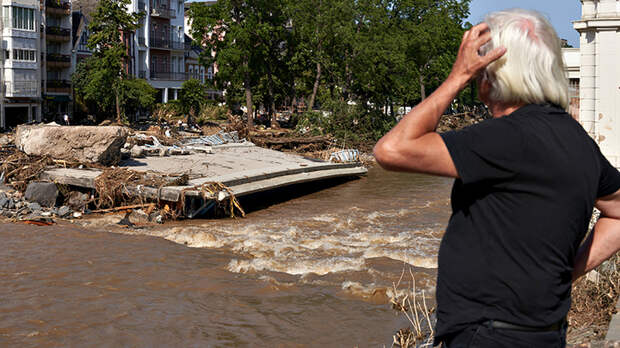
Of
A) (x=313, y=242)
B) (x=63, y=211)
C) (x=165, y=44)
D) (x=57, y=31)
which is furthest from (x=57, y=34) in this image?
(x=313, y=242)

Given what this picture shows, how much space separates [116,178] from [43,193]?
184cm

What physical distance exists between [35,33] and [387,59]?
27.3 meters

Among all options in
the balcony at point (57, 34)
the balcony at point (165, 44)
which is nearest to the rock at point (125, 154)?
the balcony at point (57, 34)

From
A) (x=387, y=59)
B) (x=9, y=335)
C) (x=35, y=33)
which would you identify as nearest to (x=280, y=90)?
(x=387, y=59)

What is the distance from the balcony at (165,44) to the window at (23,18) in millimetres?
15884

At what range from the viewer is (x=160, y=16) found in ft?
218

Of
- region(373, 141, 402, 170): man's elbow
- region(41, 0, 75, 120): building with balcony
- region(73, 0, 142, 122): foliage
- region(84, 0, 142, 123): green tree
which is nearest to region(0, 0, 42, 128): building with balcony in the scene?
region(41, 0, 75, 120): building with balcony

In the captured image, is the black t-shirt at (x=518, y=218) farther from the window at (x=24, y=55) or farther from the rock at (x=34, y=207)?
the window at (x=24, y=55)

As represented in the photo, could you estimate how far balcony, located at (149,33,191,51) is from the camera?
66.1 meters

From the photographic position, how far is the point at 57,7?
181ft

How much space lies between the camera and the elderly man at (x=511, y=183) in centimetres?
243

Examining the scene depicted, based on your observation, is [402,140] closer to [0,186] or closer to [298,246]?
[298,246]

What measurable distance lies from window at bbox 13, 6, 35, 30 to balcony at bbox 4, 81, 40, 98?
4094mm

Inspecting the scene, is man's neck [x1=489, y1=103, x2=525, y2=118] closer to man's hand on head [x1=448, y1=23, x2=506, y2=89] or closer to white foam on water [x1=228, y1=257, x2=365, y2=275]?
man's hand on head [x1=448, y1=23, x2=506, y2=89]
